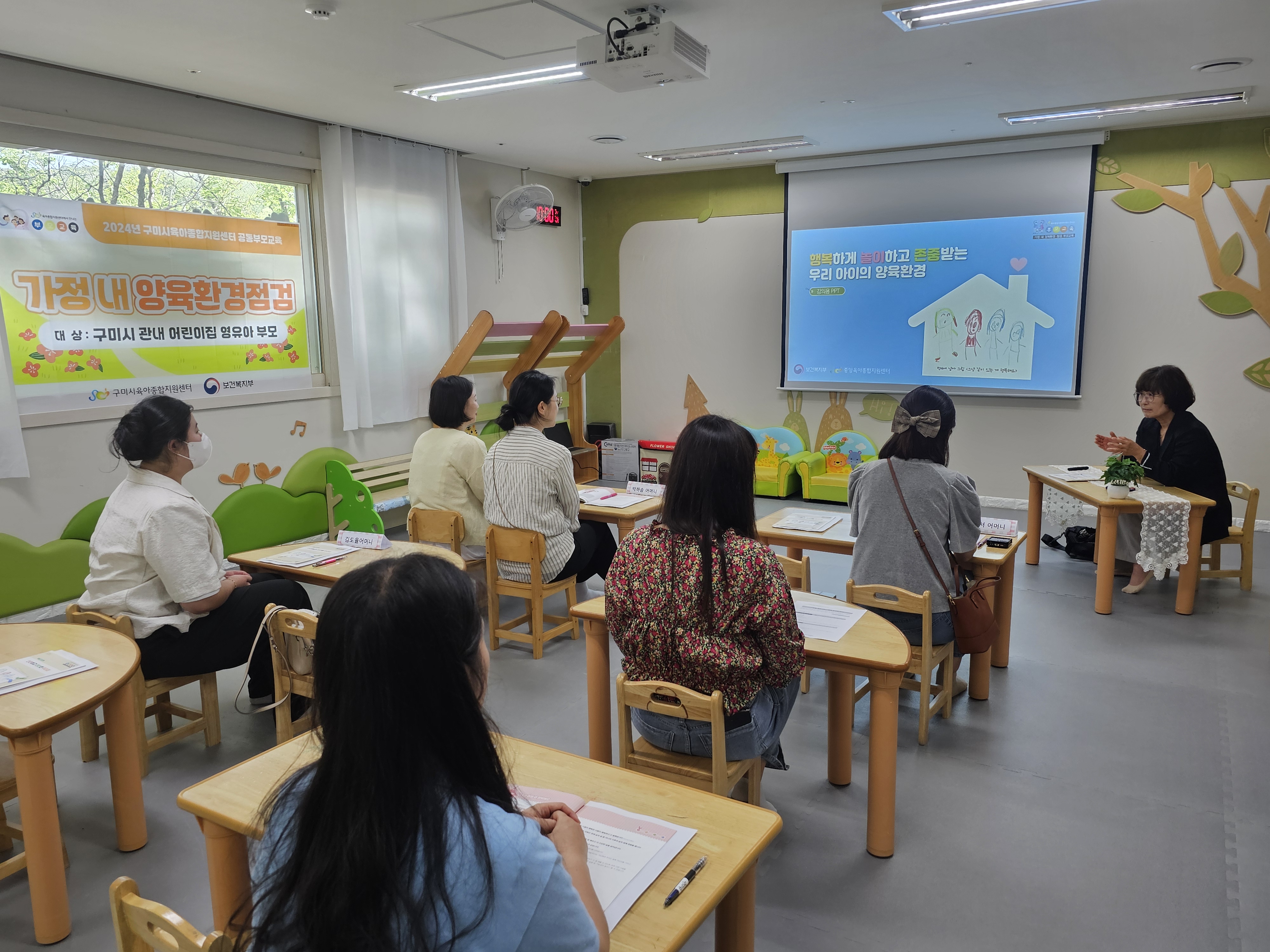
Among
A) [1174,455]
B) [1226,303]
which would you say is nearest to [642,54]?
[1174,455]

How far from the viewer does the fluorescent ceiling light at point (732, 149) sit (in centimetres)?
657

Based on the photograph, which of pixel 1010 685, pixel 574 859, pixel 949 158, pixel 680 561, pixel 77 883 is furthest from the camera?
pixel 949 158

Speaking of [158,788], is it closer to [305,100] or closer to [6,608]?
[6,608]

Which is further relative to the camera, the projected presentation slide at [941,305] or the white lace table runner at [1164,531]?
the projected presentation slide at [941,305]

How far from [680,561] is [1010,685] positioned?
7.82ft

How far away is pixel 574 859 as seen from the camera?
1.26m

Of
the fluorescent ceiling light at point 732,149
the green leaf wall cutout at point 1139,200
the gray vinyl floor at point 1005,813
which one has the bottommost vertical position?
the gray vinyl floor at point 1005,813

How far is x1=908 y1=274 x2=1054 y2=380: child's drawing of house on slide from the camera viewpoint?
680 centimetres

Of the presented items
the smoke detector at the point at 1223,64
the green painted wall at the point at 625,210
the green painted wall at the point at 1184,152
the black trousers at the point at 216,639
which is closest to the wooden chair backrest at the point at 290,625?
the black trousers at the point at 216,639

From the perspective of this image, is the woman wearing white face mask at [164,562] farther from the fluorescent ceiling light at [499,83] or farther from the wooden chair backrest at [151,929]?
the fluorescent ceiling light at [499,83]

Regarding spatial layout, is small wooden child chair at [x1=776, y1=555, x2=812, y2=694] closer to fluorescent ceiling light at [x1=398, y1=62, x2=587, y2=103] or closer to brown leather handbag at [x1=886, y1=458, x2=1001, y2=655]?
brown leather handbag at [x1=886, y1=458, x2=1001, y2=655]

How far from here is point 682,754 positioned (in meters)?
2.27

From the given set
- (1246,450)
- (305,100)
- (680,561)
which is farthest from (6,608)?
(1246,450)

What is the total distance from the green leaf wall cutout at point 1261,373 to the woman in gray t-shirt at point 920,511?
452cm
